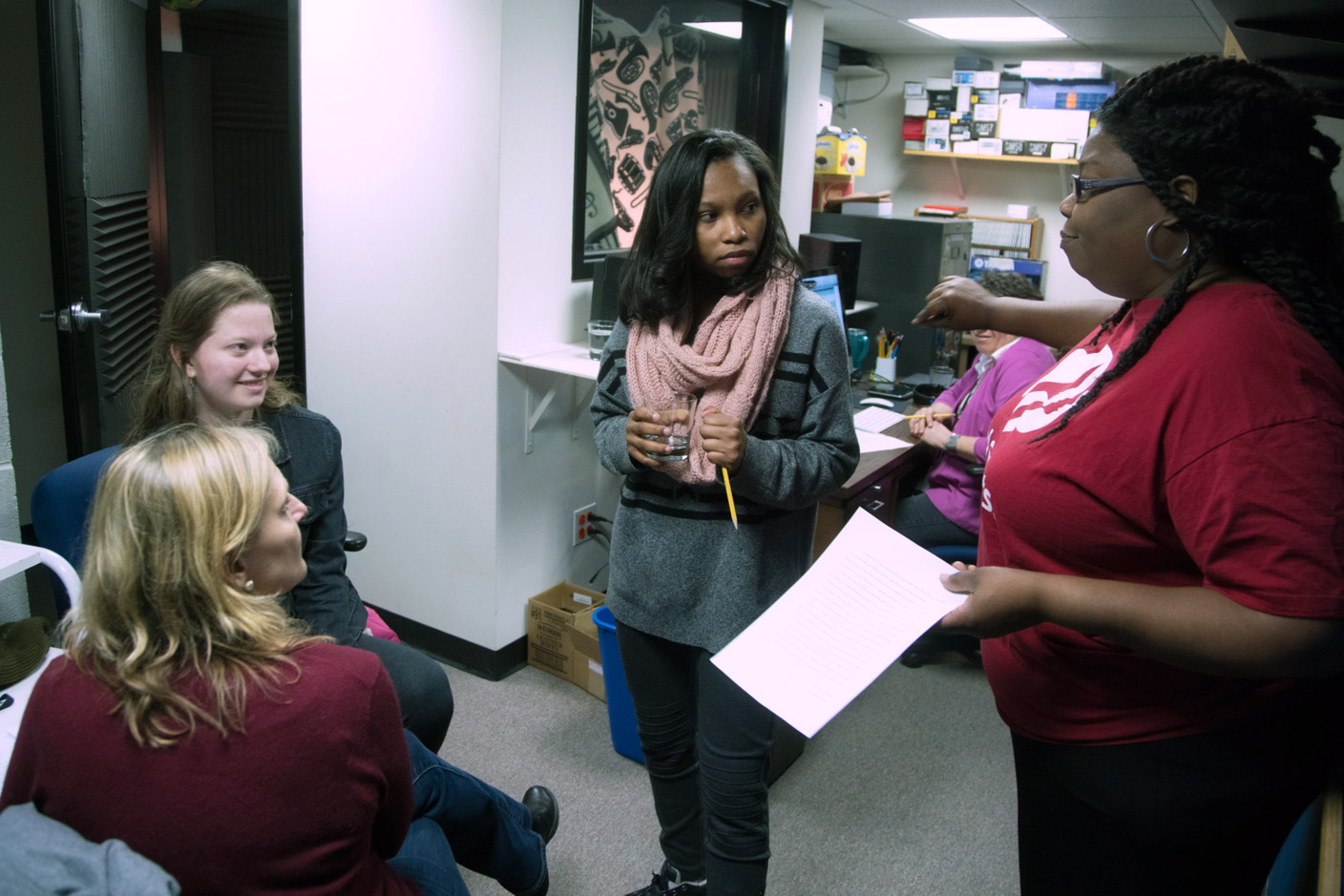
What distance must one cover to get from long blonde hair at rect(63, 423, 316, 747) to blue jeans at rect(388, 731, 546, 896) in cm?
51

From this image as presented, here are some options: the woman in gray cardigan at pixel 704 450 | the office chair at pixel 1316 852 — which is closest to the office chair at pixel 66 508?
the woman in gray cardigan at pixel 704 450

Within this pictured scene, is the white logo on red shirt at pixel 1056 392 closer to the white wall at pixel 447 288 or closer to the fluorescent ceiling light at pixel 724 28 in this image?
the white wall at pixel 447 288

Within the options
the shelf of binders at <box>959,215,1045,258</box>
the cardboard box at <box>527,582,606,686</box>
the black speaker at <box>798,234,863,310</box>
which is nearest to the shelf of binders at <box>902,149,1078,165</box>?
the shelf of binders at <box>959,215,1045,258</box>

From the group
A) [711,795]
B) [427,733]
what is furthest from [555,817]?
[711,795]

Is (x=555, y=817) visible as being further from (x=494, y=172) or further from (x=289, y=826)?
(x=494, y=172)

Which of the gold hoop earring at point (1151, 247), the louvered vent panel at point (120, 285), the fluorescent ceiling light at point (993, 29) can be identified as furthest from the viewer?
the fluorescent ceiling light at point (993, 29)

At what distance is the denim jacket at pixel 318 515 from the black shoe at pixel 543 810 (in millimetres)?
564

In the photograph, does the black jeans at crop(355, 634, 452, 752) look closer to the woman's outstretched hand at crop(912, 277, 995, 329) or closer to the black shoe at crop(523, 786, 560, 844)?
the black shoe at crop(523, 786, 560, 844)

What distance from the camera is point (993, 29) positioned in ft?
15.8

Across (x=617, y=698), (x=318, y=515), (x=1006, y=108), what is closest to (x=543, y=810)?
(x=617, y=698)

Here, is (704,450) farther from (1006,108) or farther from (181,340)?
(1006,108)

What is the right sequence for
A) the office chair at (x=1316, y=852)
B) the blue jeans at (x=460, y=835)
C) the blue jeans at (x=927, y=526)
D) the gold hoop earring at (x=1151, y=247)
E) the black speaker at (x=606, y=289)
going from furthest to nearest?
the blue jeans at (x=927, y=526) → the black speaker at (x=606, y=289) → the blue jeans at (x=460, y=835) → the office chair at (x=1316, y=852) → the gold hoop earring at (x=1151, y=247)

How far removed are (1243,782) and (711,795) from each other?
0.84 m

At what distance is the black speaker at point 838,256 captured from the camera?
366 cm
